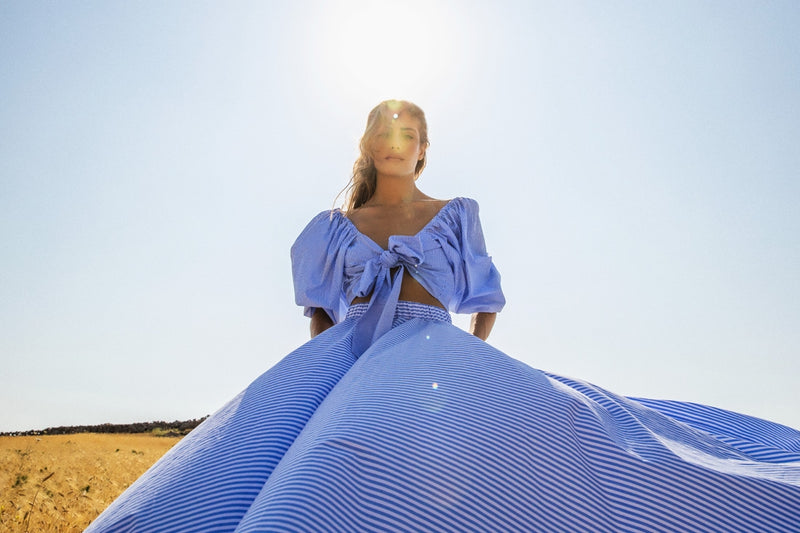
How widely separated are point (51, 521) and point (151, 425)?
17.0 m

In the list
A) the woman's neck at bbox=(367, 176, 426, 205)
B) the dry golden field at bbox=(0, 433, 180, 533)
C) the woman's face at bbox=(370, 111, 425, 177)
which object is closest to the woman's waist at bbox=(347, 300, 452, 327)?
the woman's neck at bbox=(367, 176, 426, 205)

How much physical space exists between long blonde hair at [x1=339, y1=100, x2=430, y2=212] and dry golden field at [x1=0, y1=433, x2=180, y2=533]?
340 centimetres

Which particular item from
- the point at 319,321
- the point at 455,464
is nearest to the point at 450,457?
the point at 455,464

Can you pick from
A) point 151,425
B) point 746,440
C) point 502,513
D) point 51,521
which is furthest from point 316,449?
point 151,425

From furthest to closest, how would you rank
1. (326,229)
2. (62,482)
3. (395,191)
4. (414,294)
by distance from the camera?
(62,482)
(395,191)
(326,229)
(414,294)

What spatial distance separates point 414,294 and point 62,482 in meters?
6.52

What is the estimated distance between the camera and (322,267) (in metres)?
3.48

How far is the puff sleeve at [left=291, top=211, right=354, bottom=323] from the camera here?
3.41m

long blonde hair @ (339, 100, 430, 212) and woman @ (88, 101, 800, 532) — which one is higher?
long blonde hair @ (339, 100, 430, 212)

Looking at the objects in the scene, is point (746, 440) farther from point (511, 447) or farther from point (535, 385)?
point (511, 447)

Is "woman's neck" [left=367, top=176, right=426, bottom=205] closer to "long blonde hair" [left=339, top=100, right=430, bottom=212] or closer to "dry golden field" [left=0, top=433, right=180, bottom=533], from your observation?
"long blonde hair" [left=339, top=100, right=430, bottom=212]

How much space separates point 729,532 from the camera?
1.48 metres

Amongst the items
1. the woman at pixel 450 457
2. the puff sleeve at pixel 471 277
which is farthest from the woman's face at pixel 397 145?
the woman at pixel 450 457

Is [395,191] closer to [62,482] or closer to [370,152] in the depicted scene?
[370,152]
